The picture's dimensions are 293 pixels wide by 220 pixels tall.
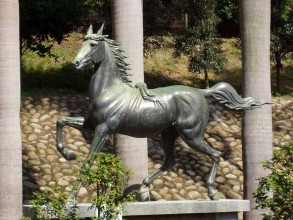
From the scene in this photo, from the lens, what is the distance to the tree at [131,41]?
1380 centimetres

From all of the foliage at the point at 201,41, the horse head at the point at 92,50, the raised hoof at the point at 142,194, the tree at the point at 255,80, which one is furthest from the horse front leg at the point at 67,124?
the foliage at the point at 201,41

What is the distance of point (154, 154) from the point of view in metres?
18.9

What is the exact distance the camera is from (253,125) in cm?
1509

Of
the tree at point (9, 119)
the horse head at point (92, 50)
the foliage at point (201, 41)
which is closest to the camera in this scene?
the horse head at point (92, 50)

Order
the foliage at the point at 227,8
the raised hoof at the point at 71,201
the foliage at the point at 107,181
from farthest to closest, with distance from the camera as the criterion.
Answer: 1. the foliage at the point at 227,8
2. the raised hoof at the point at 71,201
3. the foliage at the point at 107,181

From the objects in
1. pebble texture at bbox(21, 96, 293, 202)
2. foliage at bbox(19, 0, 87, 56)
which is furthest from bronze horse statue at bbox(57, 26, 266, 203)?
foliage at bbox(19, 0, 87, 56)

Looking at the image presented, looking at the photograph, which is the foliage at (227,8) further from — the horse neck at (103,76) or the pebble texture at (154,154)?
the horse neck at (103,76)

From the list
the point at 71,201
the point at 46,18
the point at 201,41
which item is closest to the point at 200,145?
the point at 71,201

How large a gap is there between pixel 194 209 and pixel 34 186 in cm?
618

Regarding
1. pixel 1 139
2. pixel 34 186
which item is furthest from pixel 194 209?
pixel 34 186

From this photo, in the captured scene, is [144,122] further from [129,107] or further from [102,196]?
[102,196]

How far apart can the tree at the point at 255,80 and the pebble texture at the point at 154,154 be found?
288 cm

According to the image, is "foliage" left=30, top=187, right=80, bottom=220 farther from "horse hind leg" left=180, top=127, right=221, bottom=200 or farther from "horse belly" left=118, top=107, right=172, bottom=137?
"horse hind leg" left=180, top=127, right=221, bottom=200

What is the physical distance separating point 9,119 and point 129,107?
272cm
